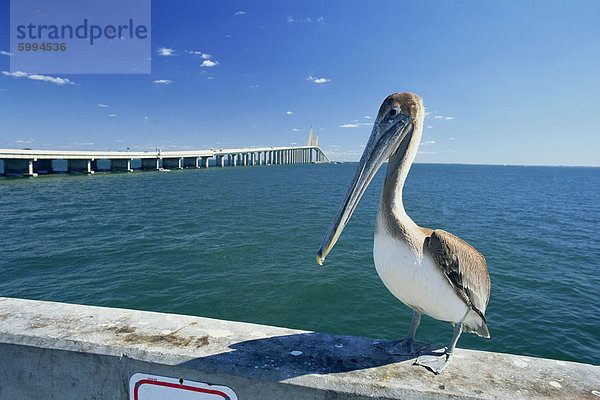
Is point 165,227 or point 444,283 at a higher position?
point 444,283

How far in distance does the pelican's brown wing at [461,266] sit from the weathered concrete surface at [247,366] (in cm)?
44

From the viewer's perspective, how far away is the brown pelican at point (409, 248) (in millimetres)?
2098

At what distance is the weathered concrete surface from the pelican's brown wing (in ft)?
1.45

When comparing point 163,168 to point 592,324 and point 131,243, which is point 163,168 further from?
point 592,324

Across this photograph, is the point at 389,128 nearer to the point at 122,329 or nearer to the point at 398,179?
the point at 398,179

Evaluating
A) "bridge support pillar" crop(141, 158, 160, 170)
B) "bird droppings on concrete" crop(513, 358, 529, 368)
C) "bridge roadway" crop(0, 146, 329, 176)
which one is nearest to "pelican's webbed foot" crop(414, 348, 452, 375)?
"bird droppings on concrete" crop(513, 358, 529, 368)

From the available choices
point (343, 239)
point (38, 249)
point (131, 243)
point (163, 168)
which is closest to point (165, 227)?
point (131, 243)

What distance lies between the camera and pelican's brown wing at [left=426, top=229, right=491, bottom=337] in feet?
6.94

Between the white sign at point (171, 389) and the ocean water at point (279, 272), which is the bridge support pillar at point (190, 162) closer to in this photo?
the ocean water at point (279, 272)

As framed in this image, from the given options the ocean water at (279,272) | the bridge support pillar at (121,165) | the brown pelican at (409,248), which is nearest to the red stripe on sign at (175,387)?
the brown pelican at (409,248)

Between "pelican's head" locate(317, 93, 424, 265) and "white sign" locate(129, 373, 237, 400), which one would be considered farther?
"pelican's head" locate(317, 93, 424, 265)

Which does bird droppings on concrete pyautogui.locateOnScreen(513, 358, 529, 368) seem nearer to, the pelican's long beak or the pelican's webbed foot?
the pelican's webbed foot

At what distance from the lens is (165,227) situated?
17234mm

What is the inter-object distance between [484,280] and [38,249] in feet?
52.9
